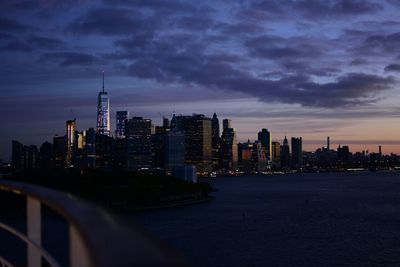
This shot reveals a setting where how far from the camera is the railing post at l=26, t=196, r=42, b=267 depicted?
189 centimetres

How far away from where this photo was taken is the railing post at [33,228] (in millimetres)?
1893

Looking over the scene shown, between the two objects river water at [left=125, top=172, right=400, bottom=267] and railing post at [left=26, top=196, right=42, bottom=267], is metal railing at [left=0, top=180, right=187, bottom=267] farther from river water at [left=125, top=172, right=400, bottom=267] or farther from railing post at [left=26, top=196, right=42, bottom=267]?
river water at [left=125, top=172, right=400, bottom=267]

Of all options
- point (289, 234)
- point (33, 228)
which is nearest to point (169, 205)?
point (289, 234)

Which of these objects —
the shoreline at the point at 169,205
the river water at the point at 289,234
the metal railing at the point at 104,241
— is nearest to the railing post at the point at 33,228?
the metal railing at the point at 104,241

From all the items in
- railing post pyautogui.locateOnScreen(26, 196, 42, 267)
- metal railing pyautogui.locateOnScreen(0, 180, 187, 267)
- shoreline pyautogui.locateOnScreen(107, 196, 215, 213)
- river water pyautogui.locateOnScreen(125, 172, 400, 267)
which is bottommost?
shoreline pyautogui.locateOnScreen(107, 196, 215, 213)

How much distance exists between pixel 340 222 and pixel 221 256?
16009 millimetres

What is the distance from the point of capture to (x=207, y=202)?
2670 inches

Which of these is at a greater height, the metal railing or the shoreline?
the metal railing

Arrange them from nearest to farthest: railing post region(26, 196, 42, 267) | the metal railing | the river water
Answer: the metal railing
railing post region(26, 196, 42, 267)
the river water

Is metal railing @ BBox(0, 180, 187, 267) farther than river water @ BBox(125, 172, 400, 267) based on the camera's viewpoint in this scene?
No

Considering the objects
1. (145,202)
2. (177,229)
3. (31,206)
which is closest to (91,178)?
(145,202)

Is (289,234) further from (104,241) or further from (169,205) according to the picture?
(104,241)

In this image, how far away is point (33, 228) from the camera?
6.42ft

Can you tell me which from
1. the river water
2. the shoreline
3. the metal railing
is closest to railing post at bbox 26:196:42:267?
the metal railing
